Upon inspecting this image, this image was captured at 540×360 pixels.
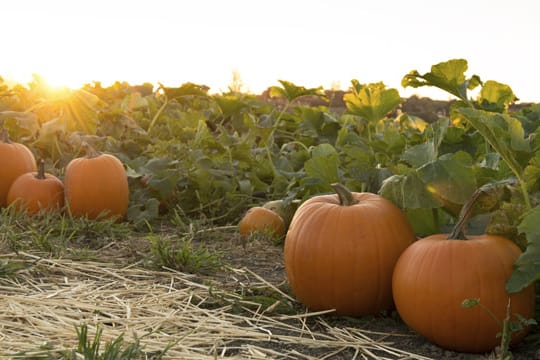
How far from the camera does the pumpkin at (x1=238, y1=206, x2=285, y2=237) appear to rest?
4043 millimetres

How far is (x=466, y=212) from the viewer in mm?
2408

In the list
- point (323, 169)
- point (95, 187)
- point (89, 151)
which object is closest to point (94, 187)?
point (95, 187)

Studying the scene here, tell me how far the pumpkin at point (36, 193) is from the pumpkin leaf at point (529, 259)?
2.95 metres

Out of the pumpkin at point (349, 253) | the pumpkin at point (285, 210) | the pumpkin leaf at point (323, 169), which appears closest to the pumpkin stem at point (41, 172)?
the pumpkin at point (285, 210)

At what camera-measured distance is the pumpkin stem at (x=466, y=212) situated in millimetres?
2398

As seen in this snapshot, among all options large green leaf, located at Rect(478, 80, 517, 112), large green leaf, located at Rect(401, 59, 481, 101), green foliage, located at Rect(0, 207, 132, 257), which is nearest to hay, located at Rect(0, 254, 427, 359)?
green foliage, located at Rect(0, 207, 132, 257)

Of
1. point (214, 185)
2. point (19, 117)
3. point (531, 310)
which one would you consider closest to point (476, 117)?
point (531, 310)

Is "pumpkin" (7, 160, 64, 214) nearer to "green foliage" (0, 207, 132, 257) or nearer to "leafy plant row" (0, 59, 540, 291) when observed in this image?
"green foliage" (0, 207, 132, 257)

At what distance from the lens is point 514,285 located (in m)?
2.29

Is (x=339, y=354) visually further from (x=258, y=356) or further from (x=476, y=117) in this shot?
(x=476, y=117)

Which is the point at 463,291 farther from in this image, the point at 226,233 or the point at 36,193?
the point at 36,193

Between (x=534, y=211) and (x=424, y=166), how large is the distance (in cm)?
38

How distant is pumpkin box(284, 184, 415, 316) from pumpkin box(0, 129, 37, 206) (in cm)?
256

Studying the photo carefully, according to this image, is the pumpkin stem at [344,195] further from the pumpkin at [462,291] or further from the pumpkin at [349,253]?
the pumpkin at [462,291]
